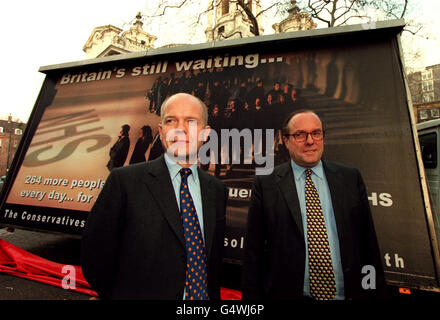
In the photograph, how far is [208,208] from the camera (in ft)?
4.29

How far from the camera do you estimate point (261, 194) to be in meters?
1.53

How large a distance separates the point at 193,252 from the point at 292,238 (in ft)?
2.12

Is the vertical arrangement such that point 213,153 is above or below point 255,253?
above

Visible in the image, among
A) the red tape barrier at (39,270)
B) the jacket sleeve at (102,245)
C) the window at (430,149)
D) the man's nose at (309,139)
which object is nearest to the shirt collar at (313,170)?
the man's nose at (309,139)

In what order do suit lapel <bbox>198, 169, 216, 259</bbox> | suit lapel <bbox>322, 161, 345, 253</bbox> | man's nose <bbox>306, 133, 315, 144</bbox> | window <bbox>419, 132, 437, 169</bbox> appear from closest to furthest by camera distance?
suit lapel <bbox>198, 169, 216, 259</bbox> < suit lapel <bbox>322, 161, 345, 253</bbox> < man's nose <bbox>306, 133, 315, 144</bbox> < window <bbox>419, 132, 437, 169</bbox>

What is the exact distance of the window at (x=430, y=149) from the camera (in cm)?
317

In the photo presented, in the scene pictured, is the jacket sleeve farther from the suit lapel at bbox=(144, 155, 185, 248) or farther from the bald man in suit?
the suit lapel at bbox=(144, 155, 185, 248)

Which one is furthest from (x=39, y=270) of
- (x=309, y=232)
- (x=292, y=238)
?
(x=309, y=232)

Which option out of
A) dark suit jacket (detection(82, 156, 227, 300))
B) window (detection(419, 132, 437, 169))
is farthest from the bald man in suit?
window (detection(419, 132, 437, 169))

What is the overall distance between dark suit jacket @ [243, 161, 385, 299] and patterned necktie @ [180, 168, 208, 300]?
0.38 m

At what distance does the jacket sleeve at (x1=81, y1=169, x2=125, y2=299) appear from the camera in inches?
42.6

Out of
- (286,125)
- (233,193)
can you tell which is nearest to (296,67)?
(286,125)
